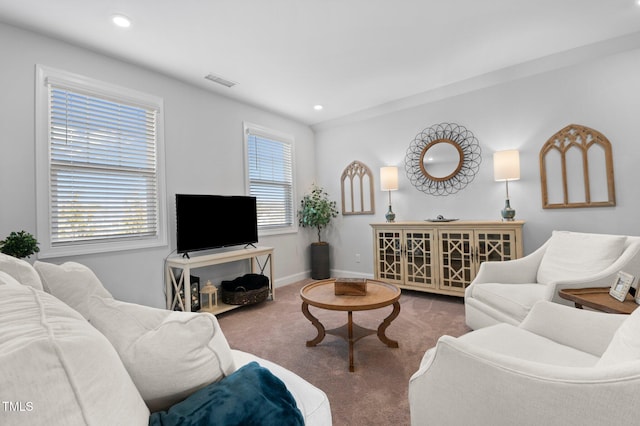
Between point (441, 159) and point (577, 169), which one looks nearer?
point (577, 169)

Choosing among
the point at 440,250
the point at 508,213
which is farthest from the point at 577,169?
the point at 440,250

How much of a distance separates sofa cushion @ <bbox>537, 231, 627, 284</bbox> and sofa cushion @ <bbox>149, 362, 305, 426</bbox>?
223 centimetres

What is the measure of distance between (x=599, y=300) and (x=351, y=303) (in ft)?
4.53

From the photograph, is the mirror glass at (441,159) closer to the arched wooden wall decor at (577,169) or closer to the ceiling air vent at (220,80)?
the arched wooden wall decor at (577,169)

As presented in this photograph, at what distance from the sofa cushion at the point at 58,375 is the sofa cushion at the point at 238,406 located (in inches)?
3.0

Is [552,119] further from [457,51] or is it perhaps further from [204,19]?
[204,19]

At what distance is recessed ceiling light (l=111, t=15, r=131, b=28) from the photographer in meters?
2.32

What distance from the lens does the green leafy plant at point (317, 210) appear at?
188 inches

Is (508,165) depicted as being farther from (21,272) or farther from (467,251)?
(21,272)

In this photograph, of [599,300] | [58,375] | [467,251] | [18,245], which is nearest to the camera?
[58,375]

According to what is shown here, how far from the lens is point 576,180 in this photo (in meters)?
3.12

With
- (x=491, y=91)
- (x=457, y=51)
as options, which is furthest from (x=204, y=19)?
(x=491, y=91)

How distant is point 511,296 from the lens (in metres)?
2.18

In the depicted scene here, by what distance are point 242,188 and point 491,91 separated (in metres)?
3.28
